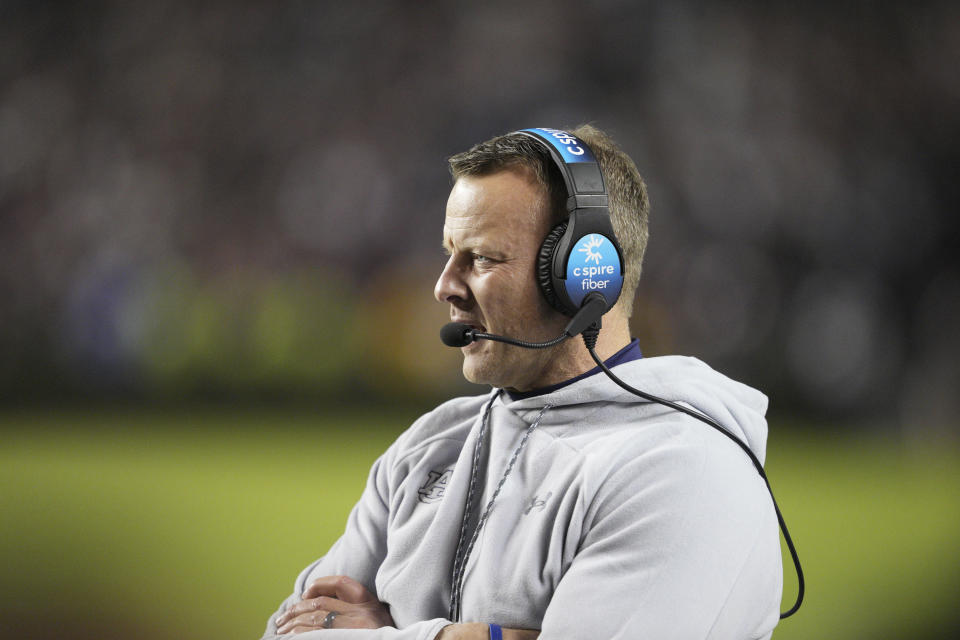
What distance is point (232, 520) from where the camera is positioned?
3.54 m

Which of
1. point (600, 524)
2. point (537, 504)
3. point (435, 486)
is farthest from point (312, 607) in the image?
point (600, 524)

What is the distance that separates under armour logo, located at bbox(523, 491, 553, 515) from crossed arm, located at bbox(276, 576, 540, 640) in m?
0.35

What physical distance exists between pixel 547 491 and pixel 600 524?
0.14m

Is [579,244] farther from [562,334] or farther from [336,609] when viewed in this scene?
[336,609]

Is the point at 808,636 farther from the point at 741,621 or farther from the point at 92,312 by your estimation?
the point at 92,312

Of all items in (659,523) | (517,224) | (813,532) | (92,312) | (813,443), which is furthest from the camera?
(92,312)

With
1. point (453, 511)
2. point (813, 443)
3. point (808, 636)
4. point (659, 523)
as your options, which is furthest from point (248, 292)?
point (659, 523)

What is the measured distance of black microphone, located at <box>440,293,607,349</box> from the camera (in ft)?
4.82

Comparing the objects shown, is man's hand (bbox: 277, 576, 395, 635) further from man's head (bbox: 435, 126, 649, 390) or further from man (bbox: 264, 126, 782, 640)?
man's head (bbox: 435, 126, 649, 390)

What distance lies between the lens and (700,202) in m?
4.71

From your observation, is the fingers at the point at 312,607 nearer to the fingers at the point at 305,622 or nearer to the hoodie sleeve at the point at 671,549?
the fingers at the point at 305,622

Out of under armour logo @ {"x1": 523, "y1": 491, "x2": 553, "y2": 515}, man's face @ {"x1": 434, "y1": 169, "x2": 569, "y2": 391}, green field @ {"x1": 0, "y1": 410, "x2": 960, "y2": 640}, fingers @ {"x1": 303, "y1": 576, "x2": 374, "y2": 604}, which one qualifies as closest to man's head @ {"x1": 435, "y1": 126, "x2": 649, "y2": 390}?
man's face @ {"x1": 434, "y1": 169, "x2": 569, "y2": 391}

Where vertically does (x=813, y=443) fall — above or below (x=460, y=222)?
below

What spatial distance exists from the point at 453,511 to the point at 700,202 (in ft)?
11.3
